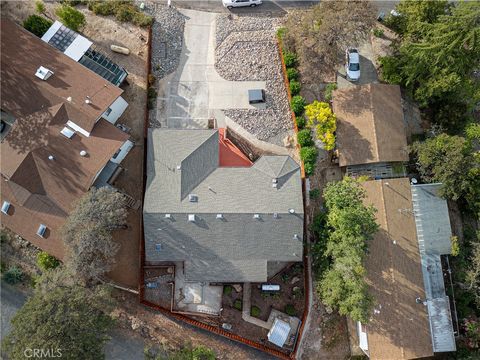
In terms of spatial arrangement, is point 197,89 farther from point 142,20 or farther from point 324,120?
point 324,120

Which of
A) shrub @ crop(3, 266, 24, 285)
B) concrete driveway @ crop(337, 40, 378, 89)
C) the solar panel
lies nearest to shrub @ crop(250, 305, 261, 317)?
shrub @ crop(3, 266, 24, 285)

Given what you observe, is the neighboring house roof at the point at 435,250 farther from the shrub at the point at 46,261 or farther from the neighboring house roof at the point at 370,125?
the shrub at the point at 46,261

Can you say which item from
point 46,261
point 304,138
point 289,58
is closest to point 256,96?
point 289,58

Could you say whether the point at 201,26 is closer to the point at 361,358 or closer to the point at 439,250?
the point at 439,250

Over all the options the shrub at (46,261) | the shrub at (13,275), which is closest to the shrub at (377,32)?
the shrub at (46,261)

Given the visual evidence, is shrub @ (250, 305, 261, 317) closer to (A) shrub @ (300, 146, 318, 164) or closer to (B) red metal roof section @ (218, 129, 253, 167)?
(B) red metal roof section @ (218, 129, 253, 167)

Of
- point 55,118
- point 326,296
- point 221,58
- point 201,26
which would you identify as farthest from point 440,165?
point 55,118
